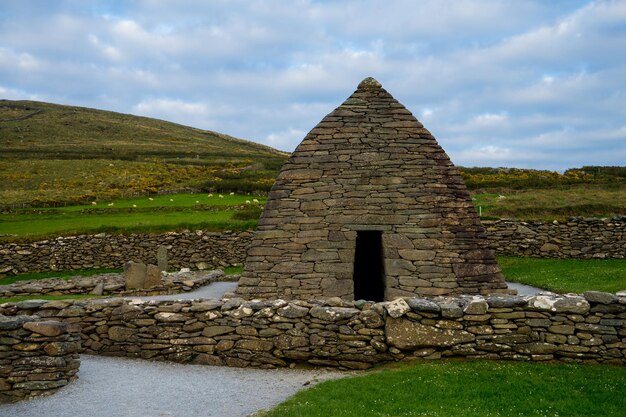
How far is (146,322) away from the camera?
1016 centimetres

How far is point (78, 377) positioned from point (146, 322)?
1.62 meters

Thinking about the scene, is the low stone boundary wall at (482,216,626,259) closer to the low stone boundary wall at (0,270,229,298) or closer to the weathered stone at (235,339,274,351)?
the low stone boundary wall at (0,270,229,298)

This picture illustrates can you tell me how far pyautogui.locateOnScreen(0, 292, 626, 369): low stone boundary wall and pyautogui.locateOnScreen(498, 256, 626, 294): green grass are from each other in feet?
23.3

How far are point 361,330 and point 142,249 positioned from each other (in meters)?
19.2

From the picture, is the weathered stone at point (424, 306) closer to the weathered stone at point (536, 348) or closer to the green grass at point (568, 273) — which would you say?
the weathered stone at point (536, 348)

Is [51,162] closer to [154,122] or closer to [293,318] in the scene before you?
[293,318]

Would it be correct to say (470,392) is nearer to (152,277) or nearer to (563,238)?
(152,277)

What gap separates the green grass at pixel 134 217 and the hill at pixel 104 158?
4325 millimetres

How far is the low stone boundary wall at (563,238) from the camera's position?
24000 millimetres

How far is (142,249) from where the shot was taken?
26.1 metres

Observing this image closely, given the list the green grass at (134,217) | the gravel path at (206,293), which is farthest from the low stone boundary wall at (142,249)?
the gravel path at (206,293)

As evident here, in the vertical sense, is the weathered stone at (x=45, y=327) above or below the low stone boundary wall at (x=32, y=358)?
above

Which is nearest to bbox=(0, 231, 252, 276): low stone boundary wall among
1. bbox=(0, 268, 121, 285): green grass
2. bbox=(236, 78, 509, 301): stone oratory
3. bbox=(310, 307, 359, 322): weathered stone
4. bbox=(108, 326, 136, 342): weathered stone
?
bbox=(0, 268, 121, 285): green grass

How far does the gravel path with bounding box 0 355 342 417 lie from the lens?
24.2 ft
